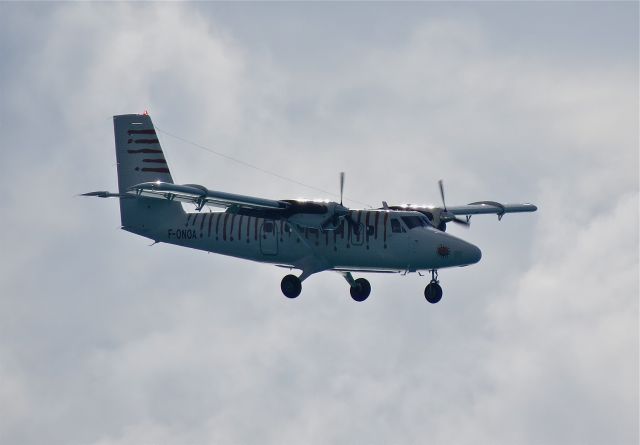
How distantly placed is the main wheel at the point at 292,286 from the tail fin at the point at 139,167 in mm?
6442

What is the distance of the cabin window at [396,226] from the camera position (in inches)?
1961

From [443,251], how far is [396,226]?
2325 mm

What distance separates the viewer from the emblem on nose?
161 ft

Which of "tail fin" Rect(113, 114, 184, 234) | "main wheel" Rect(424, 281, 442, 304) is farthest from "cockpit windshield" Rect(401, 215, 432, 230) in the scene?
"tail fin" Rect(113, 114, 184, 234)

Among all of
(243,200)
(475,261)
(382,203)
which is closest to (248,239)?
(243,200)

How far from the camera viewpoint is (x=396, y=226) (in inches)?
1965

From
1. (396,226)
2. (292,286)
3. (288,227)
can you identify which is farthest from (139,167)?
(396,226)

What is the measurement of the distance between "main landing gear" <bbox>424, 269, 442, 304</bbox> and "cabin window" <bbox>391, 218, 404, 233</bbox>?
2257mm

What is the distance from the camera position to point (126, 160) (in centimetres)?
5547

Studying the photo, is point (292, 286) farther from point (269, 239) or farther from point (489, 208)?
point (489, 208)

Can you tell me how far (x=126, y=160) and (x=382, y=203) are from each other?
40.4ft

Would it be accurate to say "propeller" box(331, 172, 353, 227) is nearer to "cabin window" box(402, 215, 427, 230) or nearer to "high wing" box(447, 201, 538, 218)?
"cabin window" box(402, 215, 427, 230)

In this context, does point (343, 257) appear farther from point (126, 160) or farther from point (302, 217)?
point (126, 160)

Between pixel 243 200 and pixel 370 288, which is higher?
pixel 243 200
